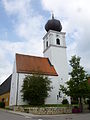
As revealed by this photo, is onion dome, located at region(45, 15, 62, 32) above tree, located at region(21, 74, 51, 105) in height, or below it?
above

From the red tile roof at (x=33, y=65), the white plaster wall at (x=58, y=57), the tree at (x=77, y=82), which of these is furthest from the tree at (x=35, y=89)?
the white plaster wall at (x=58, y=57)

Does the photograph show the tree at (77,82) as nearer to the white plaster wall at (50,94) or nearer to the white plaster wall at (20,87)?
the white plaster wall at (50,94)

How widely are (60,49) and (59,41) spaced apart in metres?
2.39

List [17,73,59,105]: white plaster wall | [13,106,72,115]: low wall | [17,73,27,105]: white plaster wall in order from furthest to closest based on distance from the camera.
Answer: [17,73,59,105]: white plaster wall, [17,73,27,105]: white plaster wall, [13,106,72,115]: low wall

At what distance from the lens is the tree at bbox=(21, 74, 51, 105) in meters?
27.3

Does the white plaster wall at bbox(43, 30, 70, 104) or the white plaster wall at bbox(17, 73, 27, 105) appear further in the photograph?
the white plaster wall at bbox(43, 30, 70, 104)

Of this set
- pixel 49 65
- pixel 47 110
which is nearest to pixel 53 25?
pixel 49 65

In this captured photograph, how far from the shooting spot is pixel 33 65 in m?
34.3

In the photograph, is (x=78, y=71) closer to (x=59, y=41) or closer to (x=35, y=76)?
(x=35, y=76)

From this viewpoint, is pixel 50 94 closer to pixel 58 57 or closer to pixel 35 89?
pixel 35 89

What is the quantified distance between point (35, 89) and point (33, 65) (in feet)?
26.6

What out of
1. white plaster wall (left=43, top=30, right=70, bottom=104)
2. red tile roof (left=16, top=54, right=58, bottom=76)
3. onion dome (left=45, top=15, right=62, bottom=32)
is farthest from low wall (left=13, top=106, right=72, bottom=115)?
onion dome (left=45, top=15, right=62, bottom=32)

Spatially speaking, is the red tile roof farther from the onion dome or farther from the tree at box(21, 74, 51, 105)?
the onion dome

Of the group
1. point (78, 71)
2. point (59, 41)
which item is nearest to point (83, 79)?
point (78, 71)
